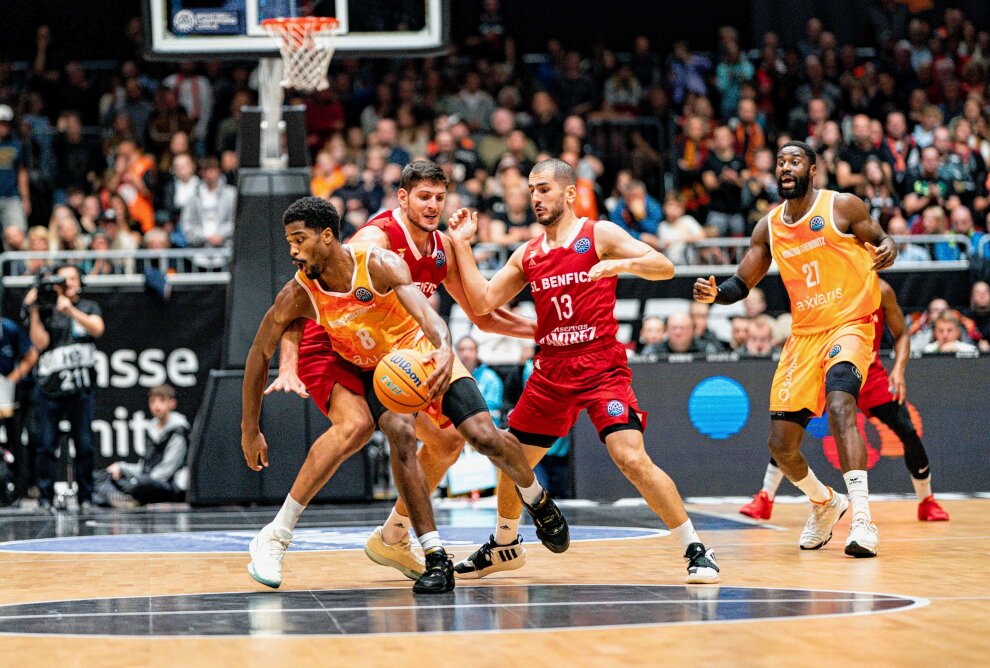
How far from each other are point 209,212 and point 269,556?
9222 millimetres

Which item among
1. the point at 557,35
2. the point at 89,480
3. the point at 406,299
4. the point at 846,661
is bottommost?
the point at 89,480

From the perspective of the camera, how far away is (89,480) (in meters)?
12.7

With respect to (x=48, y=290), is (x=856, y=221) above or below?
above

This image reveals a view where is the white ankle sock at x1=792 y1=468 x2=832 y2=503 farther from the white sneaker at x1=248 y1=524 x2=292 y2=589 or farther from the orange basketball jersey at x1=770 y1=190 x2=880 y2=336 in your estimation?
the white sneaker at x1=248 y1=524 x2=292 y2=589

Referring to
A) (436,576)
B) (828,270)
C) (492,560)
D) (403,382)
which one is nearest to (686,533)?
(492,560)

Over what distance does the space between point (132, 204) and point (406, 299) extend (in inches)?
400

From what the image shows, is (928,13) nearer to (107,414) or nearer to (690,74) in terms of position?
(690,74)

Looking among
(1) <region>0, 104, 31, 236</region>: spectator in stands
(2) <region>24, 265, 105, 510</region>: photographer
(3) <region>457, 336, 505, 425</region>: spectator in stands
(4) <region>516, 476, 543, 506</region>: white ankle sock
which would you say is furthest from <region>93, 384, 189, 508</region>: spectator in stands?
(4) <region>516, 476, 543, 506</region>: white ankle sock

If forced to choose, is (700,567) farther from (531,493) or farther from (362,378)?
(362,378)

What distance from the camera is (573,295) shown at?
7.40 m

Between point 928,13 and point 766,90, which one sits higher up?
point 928,13

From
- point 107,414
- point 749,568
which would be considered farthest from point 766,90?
point 749,568

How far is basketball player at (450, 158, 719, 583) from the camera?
7328 mm

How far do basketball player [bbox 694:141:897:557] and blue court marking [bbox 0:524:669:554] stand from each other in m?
1.35
